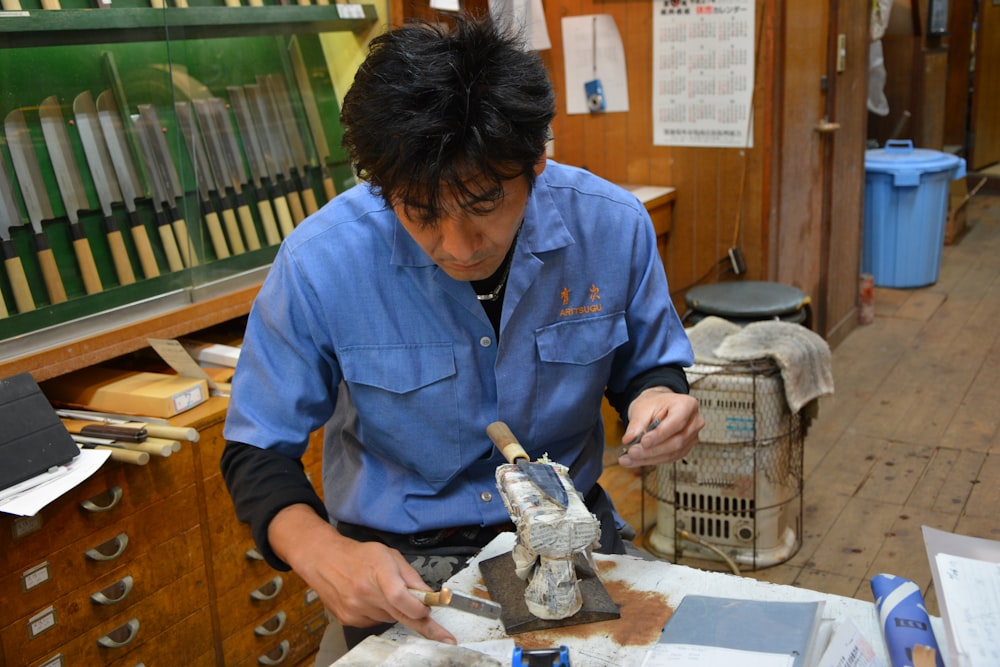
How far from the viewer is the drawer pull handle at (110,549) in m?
2.03

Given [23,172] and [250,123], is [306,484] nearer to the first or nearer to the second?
[23,172]

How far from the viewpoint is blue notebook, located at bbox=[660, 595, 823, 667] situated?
1.18 metres

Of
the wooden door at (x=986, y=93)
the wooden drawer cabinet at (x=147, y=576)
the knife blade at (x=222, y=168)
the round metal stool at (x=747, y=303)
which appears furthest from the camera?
the wooden door at (x=986, y=93)

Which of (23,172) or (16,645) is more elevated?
(23,172)

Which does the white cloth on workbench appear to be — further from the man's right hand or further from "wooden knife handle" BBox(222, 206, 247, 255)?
the man's right hand

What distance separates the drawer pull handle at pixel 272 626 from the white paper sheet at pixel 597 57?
2408mm

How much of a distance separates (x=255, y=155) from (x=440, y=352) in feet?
4.93

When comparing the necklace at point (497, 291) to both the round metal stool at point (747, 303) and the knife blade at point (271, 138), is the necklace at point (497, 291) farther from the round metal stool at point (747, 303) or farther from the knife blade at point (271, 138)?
Result: the round metal stool at point (747, 303)

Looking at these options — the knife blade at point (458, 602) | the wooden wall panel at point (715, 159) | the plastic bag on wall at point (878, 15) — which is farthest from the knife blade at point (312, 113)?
the plastic bag on wall at point (878, 15)

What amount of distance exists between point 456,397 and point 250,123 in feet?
5.15

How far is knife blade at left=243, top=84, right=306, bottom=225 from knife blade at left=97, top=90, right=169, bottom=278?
16.6 inches

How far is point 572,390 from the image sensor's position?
1.58 metres

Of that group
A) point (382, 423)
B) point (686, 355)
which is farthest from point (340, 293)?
point (686, 355)

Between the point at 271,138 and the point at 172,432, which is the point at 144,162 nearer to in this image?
the point at 271,138
